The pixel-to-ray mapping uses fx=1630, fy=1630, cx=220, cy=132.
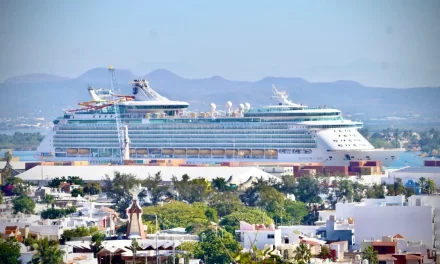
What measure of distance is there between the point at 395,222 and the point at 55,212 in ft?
64.6

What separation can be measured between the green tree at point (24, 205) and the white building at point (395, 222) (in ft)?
72.2

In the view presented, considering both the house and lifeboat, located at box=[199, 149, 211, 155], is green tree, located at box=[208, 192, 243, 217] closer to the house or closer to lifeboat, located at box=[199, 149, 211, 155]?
the house

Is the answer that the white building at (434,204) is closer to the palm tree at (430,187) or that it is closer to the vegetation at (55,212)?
the vegetation at (55,212)

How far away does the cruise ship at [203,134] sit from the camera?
124m

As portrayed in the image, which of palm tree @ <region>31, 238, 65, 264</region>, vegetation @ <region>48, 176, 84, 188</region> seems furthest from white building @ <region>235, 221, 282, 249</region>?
vegetation @ <region>48, 176, 84, 188</region>

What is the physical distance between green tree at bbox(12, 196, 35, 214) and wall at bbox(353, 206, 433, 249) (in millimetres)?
22286

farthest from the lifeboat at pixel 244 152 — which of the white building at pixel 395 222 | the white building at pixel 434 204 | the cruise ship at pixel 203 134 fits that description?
the white building at pixel 395 222

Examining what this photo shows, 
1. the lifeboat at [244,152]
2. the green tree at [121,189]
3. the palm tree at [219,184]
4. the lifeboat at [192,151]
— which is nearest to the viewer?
the green tree at [121,189]

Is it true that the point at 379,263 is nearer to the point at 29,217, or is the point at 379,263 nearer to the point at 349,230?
the point at 349,230

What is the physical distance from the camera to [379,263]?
159ft

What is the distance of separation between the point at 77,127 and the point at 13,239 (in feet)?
268

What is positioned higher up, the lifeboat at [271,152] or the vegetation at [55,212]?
the lifeboat at [271,152]

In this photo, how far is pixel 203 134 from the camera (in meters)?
130

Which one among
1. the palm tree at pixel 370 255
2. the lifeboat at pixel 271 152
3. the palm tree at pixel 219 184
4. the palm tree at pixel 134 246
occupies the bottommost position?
the palm tree at pixel 370 255
